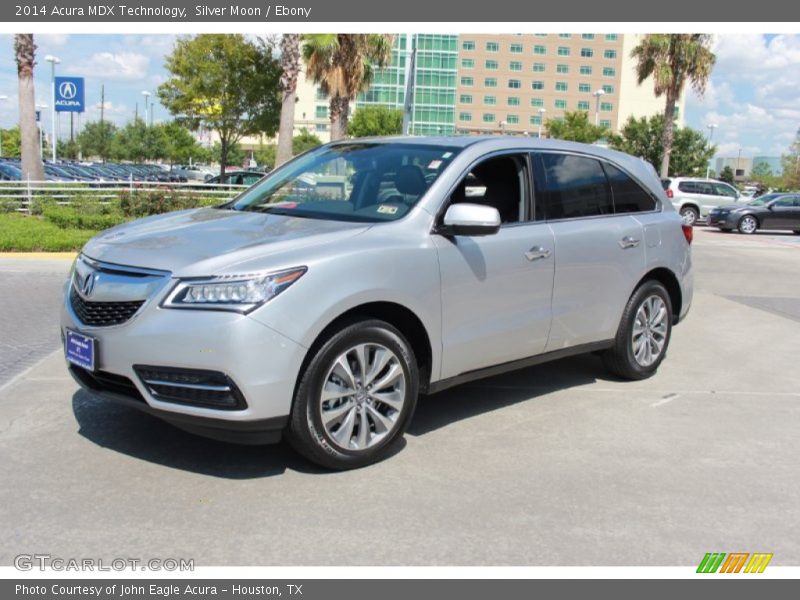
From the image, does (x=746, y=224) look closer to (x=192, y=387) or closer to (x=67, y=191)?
(x=67, y=191)

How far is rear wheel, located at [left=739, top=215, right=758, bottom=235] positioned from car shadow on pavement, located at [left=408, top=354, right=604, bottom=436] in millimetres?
21751

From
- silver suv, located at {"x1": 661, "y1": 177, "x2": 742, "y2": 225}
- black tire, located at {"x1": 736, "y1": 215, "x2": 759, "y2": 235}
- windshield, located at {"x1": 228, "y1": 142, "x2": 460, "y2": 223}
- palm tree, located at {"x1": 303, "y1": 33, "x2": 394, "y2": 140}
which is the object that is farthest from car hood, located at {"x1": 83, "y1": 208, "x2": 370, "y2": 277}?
silver suv, located at {"x1": 661, "y1": 177, "x2": 742, "y2": 225}

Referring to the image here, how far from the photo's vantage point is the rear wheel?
26.4 meters

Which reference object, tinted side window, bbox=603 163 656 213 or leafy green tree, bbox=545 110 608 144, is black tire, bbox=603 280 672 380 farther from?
leafy green tree, bbox=545 110 608 144

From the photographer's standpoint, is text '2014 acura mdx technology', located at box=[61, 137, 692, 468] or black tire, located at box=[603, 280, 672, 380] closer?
text '2014 acura mdx technology', located at box=[61, 137, 692, 468]

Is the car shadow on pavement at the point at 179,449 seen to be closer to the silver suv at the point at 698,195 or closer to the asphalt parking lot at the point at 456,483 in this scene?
the asphalt parking lot at the point at 456,483

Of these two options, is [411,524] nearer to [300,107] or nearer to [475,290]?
[475,290]

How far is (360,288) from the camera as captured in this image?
161 inches

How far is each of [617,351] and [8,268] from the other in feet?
29.9

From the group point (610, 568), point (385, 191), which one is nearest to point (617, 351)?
point (385, 191)

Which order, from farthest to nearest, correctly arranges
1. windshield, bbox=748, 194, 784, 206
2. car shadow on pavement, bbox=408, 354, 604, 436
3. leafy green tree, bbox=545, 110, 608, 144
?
leafy green tree, bbox=545, 110, 608, 144
windshield, bbox=748, 194, 784, 206
car shadow on pavement, bbox=408, 354, 604, 436

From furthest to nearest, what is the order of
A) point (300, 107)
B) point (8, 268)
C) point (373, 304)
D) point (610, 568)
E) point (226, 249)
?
point (300, 107) → point (8, 268) → point (373, 304) → point (226, 249) → point (610, 568)

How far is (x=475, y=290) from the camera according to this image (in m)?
4.73
